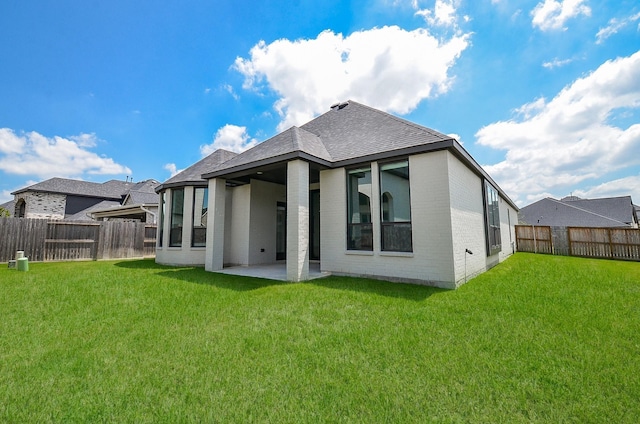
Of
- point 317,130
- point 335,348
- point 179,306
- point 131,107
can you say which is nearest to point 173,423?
point 335,348

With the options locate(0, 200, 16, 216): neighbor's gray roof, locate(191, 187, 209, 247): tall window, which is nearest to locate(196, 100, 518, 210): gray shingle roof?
locate(191, 187, 209, 247): tall window

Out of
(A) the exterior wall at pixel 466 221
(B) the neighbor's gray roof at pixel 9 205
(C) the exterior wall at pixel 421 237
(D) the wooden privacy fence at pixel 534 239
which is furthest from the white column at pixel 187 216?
(B) the neighbor's gray roof at pixel 9 205

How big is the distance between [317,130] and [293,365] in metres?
8.90

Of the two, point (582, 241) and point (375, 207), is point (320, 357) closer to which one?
point (375, 207)

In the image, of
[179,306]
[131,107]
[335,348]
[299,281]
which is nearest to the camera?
[335,348]

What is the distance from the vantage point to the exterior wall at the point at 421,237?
6172 mm

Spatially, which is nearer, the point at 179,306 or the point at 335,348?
the point at 335,348

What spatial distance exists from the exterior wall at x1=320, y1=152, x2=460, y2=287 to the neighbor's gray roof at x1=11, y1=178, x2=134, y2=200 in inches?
1052

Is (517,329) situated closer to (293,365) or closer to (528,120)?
(293,365)

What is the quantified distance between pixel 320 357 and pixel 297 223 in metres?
4.22

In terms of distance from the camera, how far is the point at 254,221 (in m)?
10.2

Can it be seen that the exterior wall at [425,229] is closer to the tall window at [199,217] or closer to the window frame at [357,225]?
the window frame at [357,225]

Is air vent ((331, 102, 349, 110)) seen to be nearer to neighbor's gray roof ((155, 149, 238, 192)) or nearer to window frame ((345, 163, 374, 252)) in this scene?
window frame ((345, 163, 374, 252))

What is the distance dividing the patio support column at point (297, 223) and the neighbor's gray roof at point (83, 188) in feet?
84.2
